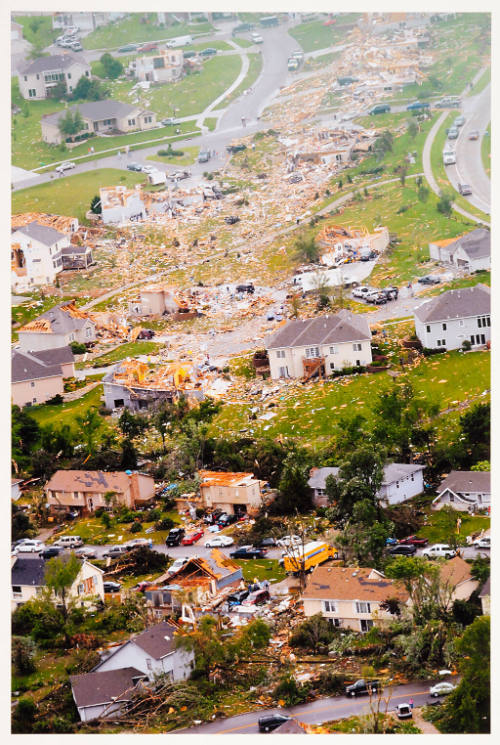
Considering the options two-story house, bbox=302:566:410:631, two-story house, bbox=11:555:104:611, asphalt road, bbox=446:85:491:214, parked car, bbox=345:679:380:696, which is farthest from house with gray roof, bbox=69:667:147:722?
asphalt road, bbox=446:85:491:214

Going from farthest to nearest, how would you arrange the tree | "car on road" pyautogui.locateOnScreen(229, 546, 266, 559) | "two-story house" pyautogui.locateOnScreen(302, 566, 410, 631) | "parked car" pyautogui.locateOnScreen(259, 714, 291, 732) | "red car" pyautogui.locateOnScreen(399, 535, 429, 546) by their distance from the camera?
1. the tree
2. "car on road" pyautogui.locateOnScreen(229, 546, 266, 559)
3. "red car" pyautogui.locateOnScreen(399, 535, 429, 546)
4. "two-story house" pyautogui.locateOnScreen(302, 566, 410, 631)
5. "parked car" pyautogui.locateOnScreen(259, 714, 291, 732)

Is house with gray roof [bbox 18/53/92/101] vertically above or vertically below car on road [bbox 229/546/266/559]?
above

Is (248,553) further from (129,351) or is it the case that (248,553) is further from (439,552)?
(129,351)

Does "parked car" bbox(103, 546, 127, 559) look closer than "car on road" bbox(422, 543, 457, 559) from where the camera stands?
No

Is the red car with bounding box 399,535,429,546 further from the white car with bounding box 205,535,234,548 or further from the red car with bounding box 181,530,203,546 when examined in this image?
the red car with bounding box 181,530,203,546

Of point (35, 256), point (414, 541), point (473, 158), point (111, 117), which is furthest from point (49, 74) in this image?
point (414, 541)

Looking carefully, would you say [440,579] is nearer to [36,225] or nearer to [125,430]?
[125,430]
